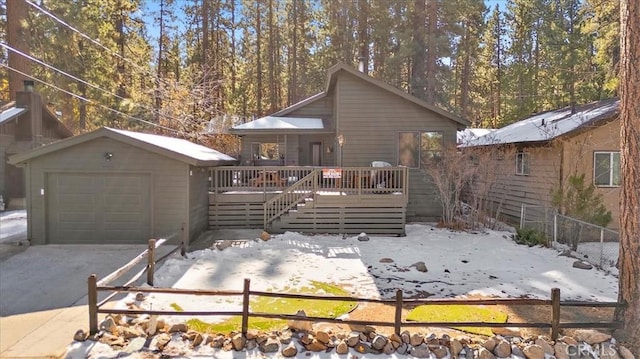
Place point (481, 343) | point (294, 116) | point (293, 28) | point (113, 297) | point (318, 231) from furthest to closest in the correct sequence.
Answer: point (293, 28)
point (294, 116)
point (318, 231)
point (113, 297)
point (481, 343)

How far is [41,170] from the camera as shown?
31.0 feet

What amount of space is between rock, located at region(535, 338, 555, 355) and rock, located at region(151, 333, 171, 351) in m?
4.36

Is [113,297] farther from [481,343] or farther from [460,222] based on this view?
[460,222]

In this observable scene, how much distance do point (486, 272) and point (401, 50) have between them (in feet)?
49.8

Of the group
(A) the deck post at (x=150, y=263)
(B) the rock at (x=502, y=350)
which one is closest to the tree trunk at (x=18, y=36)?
(A) the deck post at (x=150, y=263)

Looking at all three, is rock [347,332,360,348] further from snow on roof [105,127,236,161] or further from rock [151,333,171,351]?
snow on roof [105,127,236,161]

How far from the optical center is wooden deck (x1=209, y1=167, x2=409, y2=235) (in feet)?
36.1

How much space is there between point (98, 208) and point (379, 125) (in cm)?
862

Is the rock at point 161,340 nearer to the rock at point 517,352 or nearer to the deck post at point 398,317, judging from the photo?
the deck post at point 398,317

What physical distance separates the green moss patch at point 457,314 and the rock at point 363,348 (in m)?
1.04

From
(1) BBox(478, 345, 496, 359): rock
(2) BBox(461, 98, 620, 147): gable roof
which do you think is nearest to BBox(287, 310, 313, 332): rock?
(1) BBox(478, 345, 496, 359): rock

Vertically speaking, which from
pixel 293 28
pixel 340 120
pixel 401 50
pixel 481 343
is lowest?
pixel 481 343

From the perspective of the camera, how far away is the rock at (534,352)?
4383mm

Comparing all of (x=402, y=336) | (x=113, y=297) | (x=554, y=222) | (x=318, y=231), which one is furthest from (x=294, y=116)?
(x=402, y=336)
